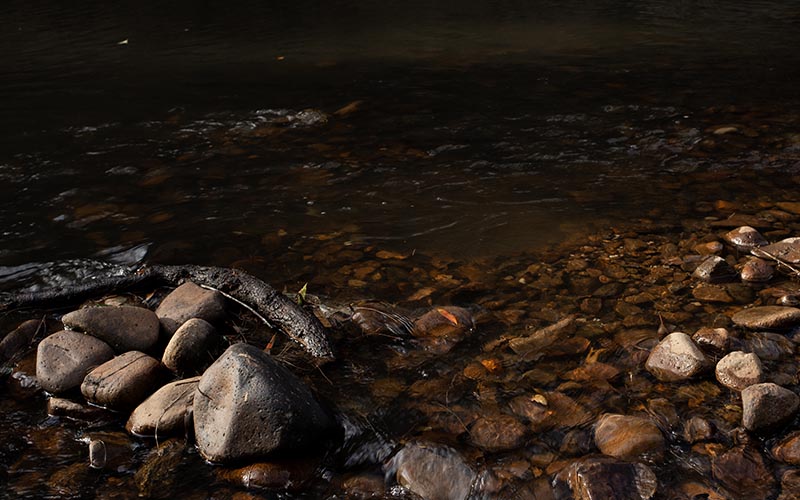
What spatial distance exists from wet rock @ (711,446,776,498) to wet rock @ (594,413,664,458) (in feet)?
0.63

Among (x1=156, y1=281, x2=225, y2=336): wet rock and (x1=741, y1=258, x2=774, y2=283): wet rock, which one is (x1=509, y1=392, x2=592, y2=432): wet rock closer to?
(x1=741, y1=258, x2=774, y2=283): wet rock

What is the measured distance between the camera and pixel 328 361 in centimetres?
287

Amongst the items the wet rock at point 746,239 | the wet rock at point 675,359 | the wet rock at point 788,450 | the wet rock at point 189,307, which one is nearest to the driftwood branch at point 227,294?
the wet rock at point 189,307

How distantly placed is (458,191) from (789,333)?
7.74 ft

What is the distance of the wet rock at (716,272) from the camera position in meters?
3.27

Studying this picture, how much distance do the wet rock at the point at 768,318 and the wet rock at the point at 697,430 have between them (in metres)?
0.70

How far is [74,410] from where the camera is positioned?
2613mm

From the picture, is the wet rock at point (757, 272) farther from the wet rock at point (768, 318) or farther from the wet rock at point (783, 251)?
the wet rock at point (768, 318)

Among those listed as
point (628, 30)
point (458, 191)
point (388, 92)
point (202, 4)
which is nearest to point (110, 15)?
point (202, 4)

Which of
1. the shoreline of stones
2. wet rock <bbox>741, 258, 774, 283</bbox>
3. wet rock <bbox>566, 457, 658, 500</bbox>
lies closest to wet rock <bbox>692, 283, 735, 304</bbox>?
the shoreline of stones

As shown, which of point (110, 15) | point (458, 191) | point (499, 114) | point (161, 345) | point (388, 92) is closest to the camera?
point (161, 345)

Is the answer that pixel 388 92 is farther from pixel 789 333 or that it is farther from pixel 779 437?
pixel 779 437

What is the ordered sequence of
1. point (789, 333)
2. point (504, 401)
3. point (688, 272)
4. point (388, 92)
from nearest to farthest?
point (504, 401) < point (789, 333) < point (688, 272) < point (388, 92)

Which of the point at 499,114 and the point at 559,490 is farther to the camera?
the point at 499,114
